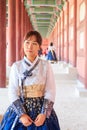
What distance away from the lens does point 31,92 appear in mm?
2822

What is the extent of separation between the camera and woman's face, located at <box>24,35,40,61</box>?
9.31ft

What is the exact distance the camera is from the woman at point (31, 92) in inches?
109

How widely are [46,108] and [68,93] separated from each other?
5939 mm

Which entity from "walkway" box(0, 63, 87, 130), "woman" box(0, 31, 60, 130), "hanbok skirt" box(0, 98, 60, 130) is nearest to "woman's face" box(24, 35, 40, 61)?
"woman" box(0, 31, 60, 130)

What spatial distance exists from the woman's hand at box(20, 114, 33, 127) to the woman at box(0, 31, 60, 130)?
14 millimetres

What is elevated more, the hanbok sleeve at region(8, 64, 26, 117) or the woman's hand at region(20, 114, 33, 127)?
the hanbok sleeve at region(8, 64, 26, 117)

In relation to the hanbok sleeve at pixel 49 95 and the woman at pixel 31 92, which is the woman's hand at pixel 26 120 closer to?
the woman at pixel 31 92

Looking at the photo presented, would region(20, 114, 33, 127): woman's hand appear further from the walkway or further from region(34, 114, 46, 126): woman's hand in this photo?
the walkway

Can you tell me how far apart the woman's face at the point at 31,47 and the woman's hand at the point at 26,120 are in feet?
1.70

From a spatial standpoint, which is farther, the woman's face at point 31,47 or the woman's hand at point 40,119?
the woman's face at point 31,47

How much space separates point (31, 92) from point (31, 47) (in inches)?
15.5

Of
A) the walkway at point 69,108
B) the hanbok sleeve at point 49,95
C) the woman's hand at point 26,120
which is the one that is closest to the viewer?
the woman's hand at point 26,120

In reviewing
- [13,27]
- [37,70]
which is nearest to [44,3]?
[13,27]

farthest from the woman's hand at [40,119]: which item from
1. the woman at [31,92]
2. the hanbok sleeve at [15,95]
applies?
the hanbok sleeve at [15,95]
